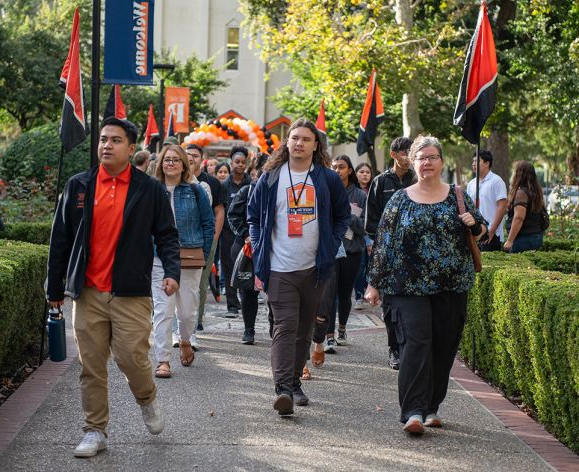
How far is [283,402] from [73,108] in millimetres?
3725

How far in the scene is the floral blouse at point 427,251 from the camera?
22.1ft

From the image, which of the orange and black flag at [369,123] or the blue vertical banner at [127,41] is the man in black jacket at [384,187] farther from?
the orange and black flag at [369,123]

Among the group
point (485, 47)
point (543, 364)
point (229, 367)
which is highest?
point (485, 47)

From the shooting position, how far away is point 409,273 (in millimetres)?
6770

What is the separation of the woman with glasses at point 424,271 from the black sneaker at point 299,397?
91 centimetres

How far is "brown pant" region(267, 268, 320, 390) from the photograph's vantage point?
7168mm

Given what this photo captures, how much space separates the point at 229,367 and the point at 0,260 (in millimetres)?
2152

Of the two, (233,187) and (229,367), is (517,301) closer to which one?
(229,367)

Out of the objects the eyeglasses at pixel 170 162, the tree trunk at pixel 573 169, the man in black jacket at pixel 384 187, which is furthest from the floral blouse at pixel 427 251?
the tree trunk at pixel 573 169

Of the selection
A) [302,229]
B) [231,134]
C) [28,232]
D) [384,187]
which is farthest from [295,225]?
[231,134]

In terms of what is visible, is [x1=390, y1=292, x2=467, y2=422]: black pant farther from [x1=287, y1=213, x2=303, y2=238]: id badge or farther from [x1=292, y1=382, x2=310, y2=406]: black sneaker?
[x1=292, y1=382, x2=310, y2=406]: black sneaker

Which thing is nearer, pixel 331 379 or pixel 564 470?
pixel 564 470

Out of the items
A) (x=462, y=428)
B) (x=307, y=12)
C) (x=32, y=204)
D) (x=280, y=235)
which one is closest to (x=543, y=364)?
(x=462, y=428)

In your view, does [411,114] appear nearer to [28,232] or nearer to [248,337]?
[28,232]
